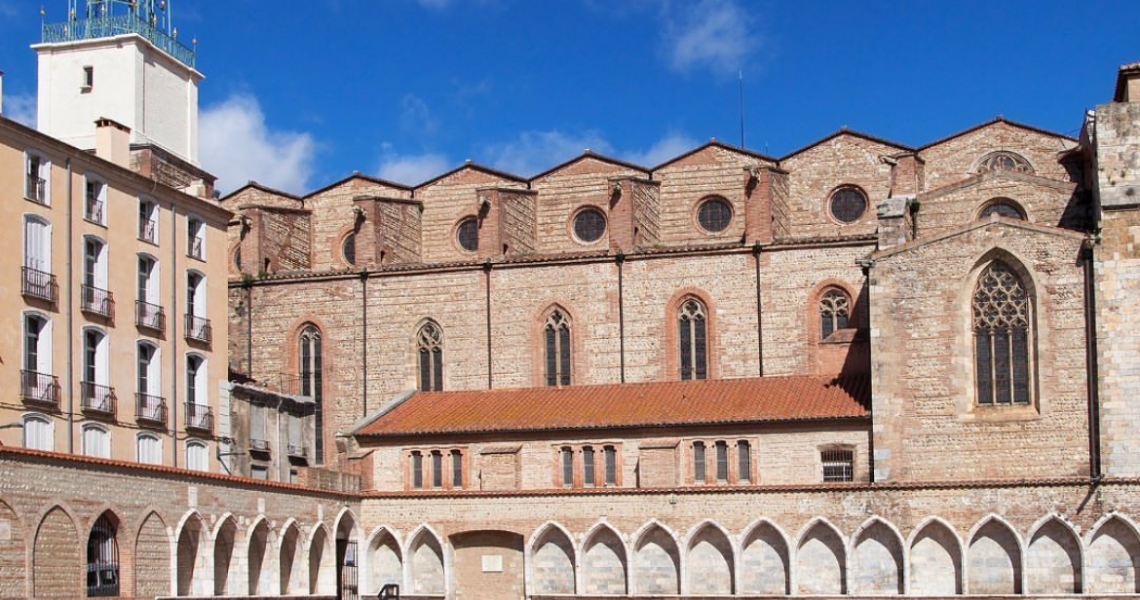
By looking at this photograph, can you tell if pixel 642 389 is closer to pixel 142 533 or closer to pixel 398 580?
pixel 398 580

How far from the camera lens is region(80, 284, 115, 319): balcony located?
43678 millimetres

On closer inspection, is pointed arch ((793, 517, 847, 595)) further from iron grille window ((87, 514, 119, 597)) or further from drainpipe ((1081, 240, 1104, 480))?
iron grille window ((87, 514, 119, 597))

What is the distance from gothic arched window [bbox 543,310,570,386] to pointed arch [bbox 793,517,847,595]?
11.6 metres

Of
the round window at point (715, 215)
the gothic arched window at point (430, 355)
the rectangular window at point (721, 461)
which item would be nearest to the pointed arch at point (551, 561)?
the rectangular window at point (721, 461)

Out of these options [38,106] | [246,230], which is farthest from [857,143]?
[38,106]

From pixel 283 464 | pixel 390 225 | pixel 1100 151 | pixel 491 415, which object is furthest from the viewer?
pixel 390 225

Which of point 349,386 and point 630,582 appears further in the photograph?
point 349,386

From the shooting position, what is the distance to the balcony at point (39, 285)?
41.4 meters

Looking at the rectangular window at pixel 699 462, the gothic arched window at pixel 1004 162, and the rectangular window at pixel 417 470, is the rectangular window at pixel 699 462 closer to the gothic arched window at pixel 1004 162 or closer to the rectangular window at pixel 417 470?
the rectangular window at pixel 417 470

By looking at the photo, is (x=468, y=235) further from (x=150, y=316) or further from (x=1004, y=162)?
(x=1004, y=162)

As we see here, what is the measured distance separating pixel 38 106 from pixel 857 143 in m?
26.9

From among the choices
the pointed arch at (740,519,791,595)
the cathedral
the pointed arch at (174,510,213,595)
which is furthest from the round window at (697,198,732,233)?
the pointed arch at (174,510,213,595)

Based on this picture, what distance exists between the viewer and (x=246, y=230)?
56562mm

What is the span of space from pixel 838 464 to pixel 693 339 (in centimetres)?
842
